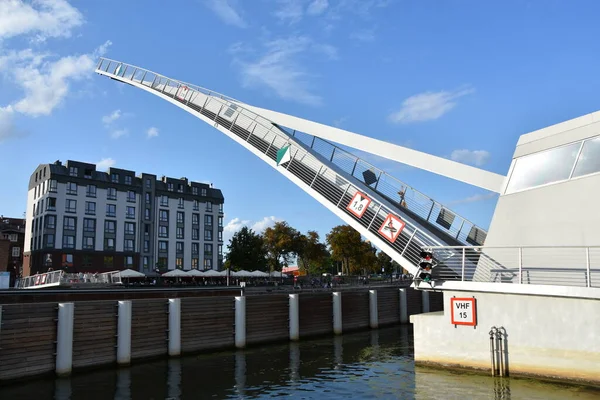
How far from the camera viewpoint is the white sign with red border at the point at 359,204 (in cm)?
2110

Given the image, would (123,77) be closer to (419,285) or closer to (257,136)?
(257,136)

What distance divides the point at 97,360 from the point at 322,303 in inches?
503

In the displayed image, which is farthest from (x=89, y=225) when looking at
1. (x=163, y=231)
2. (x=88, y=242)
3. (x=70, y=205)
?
(x=163, y=231)

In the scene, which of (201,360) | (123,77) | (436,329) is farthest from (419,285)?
(123,77)

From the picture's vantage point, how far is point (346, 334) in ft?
91.9

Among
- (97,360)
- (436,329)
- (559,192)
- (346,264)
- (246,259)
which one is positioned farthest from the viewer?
(346,264)

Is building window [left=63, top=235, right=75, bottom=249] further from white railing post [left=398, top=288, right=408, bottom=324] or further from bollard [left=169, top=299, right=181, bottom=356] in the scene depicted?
bollard [left=169, top=299, right=181, bottom=356]

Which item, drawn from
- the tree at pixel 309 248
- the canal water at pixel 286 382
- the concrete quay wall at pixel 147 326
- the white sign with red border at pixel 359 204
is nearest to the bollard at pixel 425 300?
the concrete quay wall at pixel 147 326

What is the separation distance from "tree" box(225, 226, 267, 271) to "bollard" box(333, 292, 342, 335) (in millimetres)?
44987

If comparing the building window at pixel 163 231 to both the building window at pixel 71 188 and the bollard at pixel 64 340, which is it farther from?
the bollard at pixel 64 340

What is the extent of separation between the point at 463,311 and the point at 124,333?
11.9m

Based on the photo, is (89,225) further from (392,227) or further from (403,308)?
(392,227)

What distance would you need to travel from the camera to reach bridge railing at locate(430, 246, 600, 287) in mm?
14203

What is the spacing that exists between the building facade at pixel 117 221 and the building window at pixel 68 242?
0.41ft
